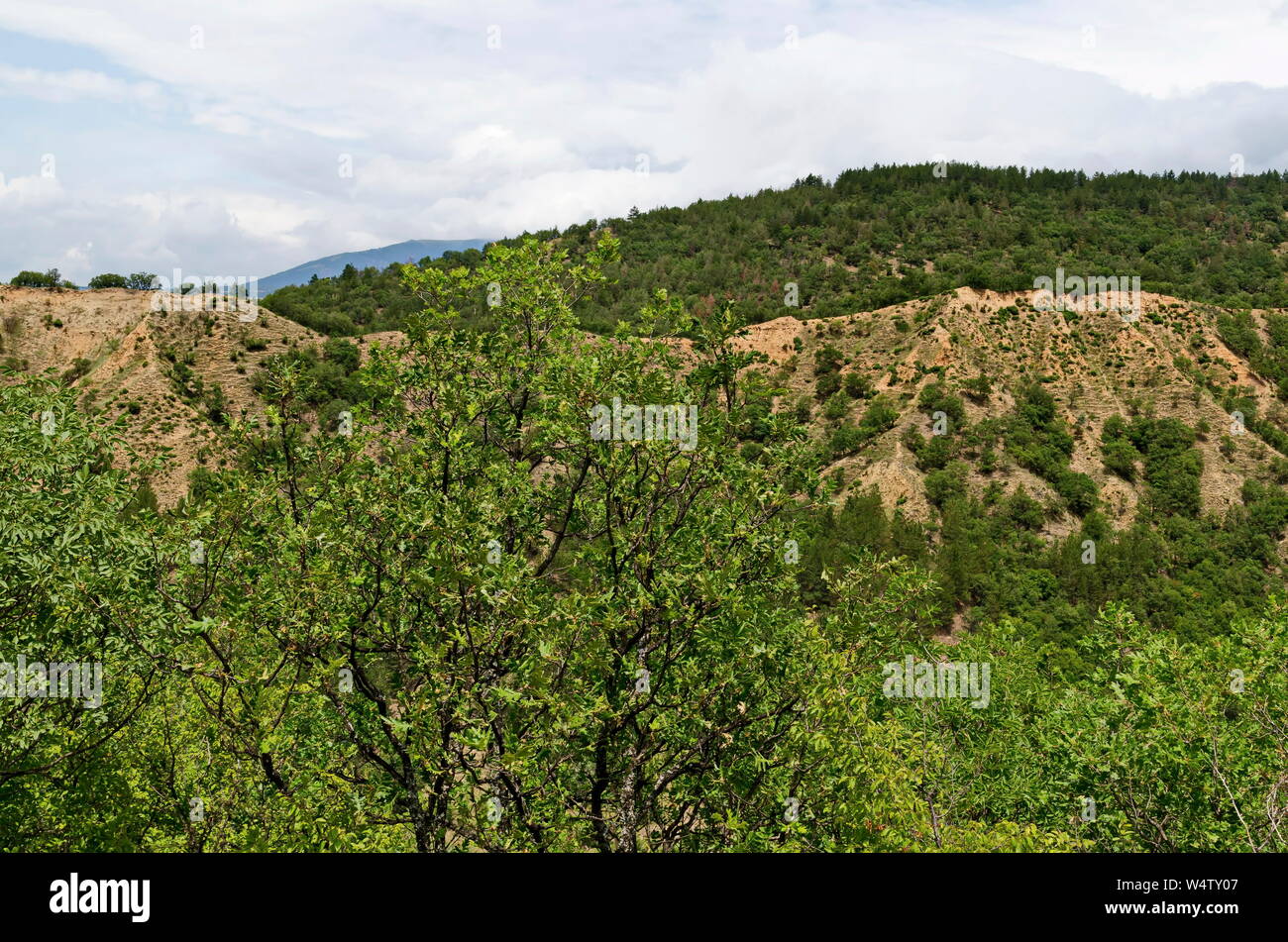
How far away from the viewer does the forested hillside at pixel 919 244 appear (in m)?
95.5

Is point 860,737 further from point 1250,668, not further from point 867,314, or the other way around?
point 867,314

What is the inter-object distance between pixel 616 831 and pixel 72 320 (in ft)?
296

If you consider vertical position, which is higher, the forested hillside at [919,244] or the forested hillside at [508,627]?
the forested hillside at [919,244]

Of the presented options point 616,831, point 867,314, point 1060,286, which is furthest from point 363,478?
point 1060,286

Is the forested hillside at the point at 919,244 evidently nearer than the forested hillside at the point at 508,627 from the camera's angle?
No

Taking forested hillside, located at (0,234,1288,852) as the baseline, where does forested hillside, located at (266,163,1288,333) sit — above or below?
above

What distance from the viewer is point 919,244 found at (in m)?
117

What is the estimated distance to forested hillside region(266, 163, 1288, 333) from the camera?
9550cm

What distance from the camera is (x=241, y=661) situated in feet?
31.4

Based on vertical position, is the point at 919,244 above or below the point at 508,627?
above

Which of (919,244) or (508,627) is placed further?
(919,244)

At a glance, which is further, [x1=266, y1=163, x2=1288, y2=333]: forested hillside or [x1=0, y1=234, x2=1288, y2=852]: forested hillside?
[x1=266, y1=163, x2=1288, y2=333]: forested hillside
